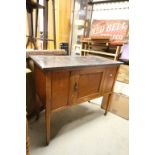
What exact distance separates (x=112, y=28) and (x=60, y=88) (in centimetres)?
321

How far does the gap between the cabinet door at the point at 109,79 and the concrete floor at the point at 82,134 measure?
43 cm

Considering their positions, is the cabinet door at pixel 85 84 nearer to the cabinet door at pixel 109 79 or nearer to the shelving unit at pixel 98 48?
the cabinet door at pixel 109 79

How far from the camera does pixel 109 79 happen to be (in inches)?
63.0

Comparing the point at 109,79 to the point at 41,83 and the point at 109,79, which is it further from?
the point at 41,83

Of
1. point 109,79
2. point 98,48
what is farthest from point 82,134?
point 98,48

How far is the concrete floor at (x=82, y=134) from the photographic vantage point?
1.28 m
